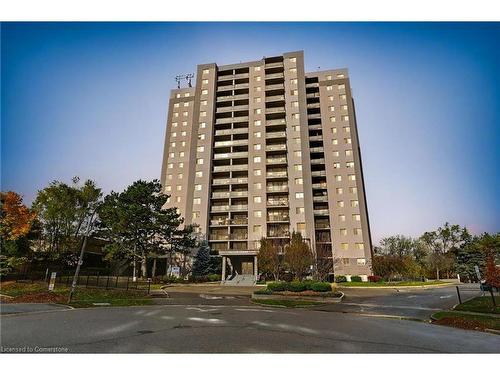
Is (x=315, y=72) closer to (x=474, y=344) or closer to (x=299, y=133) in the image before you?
(x=299, y=133)

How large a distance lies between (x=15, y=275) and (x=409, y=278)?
61632 millimetres

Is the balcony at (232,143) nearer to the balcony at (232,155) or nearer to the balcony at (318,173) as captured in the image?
the balcony at (232,155)

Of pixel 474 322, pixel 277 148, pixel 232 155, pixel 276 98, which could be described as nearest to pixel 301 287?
pixel 474 322

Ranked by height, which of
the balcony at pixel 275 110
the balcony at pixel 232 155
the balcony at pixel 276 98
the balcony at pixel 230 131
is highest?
the balcony at pixel 276 98

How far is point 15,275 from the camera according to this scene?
34.3m

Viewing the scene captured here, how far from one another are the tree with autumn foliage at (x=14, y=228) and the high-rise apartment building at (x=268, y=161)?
26060 mm

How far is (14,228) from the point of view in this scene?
33.4 metres

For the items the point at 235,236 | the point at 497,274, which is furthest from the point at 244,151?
the point at 497,274

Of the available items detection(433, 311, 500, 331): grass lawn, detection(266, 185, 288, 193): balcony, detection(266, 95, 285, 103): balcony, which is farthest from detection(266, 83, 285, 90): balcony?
detection(433, 311, 500, 331): grass lawn

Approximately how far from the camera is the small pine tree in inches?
1934

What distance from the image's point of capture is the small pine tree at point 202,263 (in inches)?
1934

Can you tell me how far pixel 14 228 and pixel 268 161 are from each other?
4034cm

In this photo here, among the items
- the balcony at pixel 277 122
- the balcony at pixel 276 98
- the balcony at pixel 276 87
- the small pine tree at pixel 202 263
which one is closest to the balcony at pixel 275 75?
the balcony at pixel 276 87

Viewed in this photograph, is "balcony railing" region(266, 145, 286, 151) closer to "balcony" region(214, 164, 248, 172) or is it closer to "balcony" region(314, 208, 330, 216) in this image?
"balcony" region(214, 164, 248, 172)
